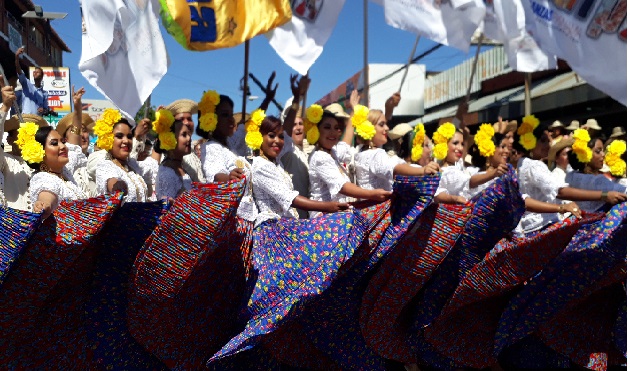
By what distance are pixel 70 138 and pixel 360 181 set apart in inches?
83.6

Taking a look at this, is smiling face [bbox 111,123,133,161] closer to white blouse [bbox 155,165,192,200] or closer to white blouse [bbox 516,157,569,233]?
white blouse [bbox 155,165,192,200]

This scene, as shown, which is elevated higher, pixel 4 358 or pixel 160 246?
pixel 160 246

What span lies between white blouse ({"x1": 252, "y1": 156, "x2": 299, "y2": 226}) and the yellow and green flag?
84cm

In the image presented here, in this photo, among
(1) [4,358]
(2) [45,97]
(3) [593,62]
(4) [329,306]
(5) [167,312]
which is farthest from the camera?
(2) [45,97]

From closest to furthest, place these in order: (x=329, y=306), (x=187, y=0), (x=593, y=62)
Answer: (x=329, y=306)
(x=187, y=0)
(x=593, y=62)

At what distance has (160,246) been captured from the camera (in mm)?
3049

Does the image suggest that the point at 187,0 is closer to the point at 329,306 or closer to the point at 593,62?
the point at 329,306

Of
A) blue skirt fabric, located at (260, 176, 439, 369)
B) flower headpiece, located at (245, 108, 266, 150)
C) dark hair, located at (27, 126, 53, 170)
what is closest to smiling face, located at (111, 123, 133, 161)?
dark hair, located at (27, 126, 53, 170)

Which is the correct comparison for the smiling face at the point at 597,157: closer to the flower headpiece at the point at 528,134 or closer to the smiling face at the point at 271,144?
the flower headpiece at the point at 528,134

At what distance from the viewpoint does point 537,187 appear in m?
5.77

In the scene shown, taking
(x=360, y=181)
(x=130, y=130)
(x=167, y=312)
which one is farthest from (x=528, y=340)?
(x=130, y=130)

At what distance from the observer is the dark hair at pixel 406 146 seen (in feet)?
21.9

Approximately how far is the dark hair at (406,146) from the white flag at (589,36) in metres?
1.72

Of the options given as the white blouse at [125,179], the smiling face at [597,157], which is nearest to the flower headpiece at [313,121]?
the white blouse at [125,179]
